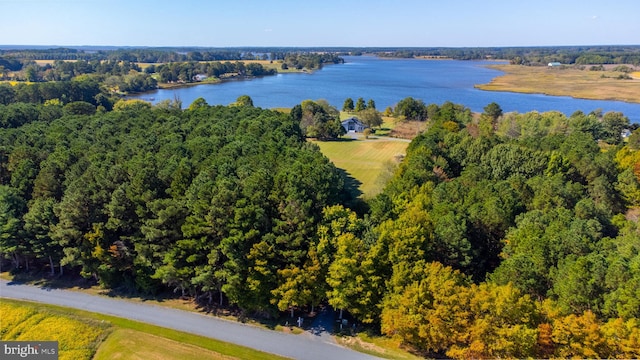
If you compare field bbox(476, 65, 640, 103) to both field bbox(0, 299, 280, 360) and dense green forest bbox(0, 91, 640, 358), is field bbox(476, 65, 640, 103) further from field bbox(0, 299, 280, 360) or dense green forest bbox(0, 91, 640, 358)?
field bbox(0, 299, 280, 360)

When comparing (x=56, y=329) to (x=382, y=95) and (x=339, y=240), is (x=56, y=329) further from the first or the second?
(x=382, y=95)

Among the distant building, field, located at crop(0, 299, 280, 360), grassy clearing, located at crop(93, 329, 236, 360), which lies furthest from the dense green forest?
the distant building

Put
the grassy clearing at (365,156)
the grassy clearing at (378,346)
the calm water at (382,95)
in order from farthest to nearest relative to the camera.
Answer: the calm water at (382,95)
the grassy clearing at (365,156)
the grassy clearing at (378,346)

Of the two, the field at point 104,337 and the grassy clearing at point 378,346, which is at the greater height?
the field at point 104,337

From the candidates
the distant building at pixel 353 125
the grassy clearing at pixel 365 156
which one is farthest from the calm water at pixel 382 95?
the grassy clearing at pixel 365 156

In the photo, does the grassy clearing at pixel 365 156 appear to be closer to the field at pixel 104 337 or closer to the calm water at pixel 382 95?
the field at pixel 104 337

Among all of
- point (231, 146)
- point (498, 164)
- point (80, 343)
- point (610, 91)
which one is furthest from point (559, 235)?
point (610, 91)
